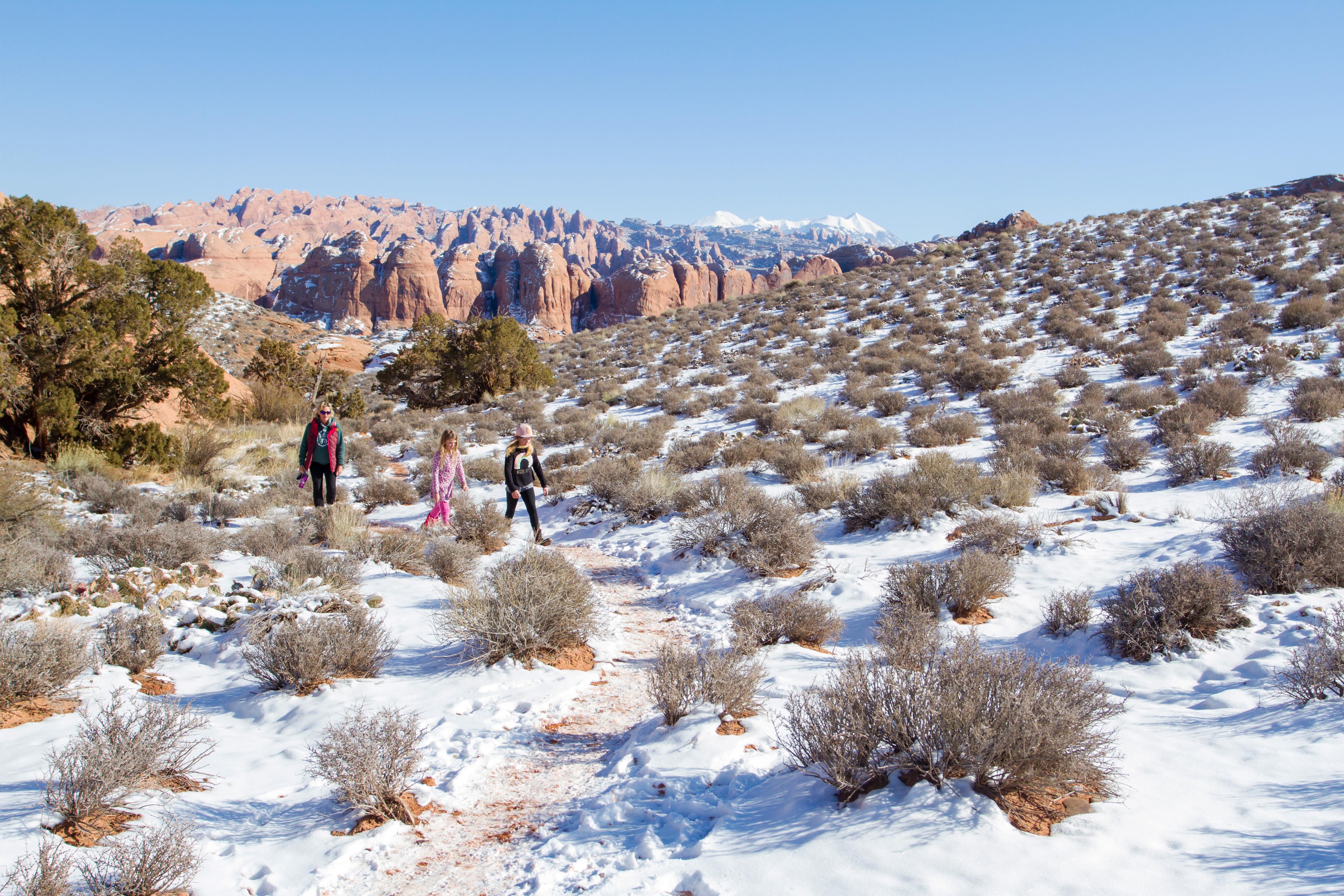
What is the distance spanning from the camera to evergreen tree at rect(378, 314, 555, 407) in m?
22.5

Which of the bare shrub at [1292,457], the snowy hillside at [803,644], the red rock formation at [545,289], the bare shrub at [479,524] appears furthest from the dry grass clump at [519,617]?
the red rock formation at [545,289]

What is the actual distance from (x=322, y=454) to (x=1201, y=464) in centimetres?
1235

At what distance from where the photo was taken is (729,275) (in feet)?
279

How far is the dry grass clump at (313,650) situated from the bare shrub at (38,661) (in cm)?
97

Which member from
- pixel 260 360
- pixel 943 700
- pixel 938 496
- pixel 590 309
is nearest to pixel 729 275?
pixel 590 309

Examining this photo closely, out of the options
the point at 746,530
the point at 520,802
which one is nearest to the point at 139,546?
the point at 520,802

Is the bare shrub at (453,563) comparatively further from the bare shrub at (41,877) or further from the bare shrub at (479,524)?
the bare shrub at (41,877)

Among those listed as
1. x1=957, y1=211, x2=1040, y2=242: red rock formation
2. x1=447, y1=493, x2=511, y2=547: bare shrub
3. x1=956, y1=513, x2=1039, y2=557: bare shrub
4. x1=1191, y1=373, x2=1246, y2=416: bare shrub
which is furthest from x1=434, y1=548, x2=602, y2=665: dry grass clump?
x1=957, y1=211, x2=1040, y2=242: red rock formation

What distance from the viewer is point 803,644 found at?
5.72 metres

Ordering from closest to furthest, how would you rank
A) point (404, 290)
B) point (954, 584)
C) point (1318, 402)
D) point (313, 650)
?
point (313, 650), point (954, 584), point (1318, 402), point (404, 290)

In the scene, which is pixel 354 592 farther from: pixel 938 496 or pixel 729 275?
pixel 729 275

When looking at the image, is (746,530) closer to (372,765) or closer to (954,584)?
(954,584)

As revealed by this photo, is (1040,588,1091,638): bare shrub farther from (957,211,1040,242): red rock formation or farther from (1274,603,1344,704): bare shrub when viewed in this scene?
(957,211,1040,242): red rock formation

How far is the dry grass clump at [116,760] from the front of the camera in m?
2.84
